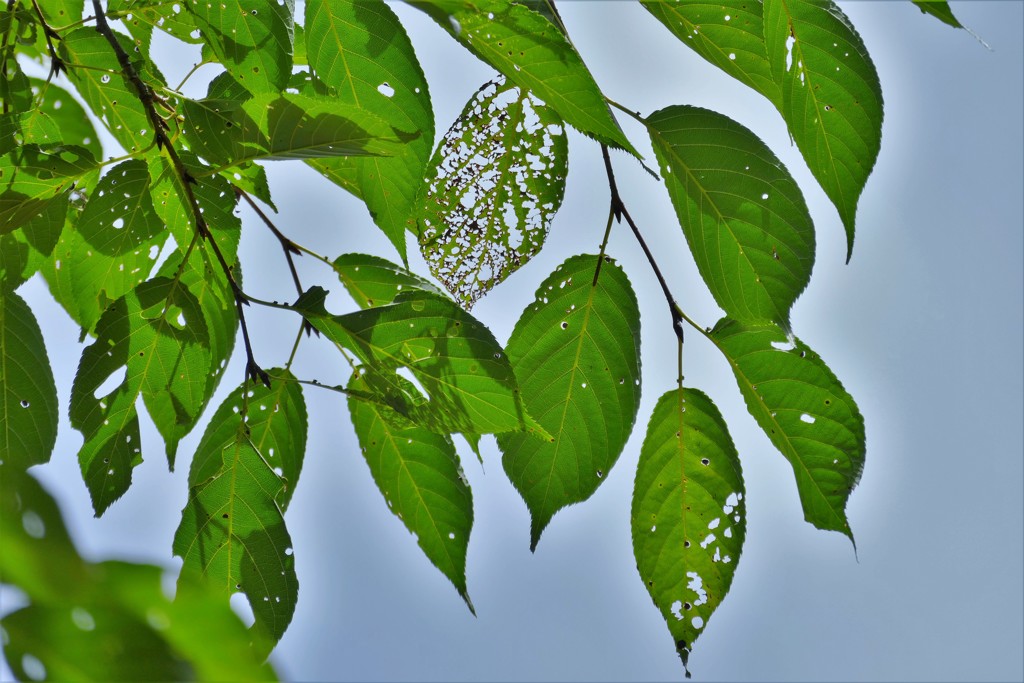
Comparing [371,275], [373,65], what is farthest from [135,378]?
[373,65]

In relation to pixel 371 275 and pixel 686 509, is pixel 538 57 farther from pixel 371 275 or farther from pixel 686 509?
pixel 686 509

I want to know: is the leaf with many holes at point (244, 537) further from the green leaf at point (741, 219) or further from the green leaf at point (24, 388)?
the green leaf at point (741, 219)

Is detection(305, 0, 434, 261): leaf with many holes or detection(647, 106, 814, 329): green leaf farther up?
detection(305, 0, 434, 261): leaf with many holes

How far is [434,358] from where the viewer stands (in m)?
0.61

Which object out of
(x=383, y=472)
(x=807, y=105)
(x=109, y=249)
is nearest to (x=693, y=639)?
(x=383, y=472)

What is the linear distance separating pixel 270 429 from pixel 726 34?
1.46 feet

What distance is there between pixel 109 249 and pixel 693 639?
1.69 feet


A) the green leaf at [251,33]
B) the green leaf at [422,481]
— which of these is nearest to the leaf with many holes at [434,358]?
the green leaf at [422,481]

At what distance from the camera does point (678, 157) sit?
65cm

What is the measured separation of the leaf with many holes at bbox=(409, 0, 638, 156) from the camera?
0.52 m

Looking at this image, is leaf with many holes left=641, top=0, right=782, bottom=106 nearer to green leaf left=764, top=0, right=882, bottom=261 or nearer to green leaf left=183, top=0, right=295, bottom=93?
green leaf left=764, top=0, right=882, bottom=261

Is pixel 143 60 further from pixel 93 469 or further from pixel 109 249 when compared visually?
pixel 93 469

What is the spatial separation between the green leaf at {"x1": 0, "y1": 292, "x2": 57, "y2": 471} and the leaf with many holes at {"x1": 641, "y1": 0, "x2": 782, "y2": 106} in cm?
50

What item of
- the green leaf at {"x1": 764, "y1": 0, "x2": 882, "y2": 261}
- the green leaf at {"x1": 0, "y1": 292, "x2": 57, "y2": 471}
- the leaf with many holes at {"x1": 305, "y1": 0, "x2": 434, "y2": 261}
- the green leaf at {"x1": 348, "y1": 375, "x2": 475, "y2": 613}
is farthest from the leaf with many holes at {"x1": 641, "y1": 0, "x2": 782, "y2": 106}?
the green leaf at {"x1": 0, "y1": 292, "x2": 57, "y2": 471}
